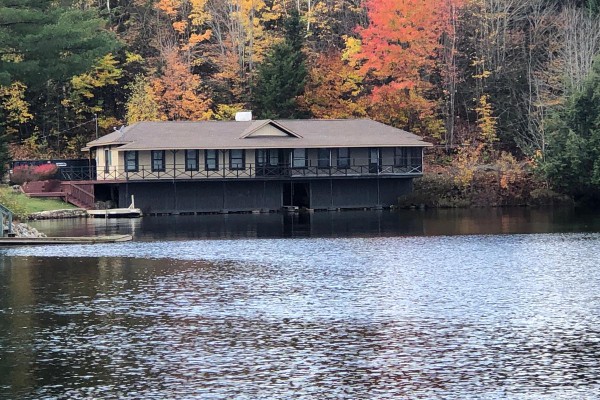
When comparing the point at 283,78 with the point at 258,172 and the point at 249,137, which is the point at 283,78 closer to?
the point at 249,137

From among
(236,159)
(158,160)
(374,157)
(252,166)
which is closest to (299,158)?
(252,166)

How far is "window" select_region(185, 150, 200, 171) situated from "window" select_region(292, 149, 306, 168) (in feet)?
24.5

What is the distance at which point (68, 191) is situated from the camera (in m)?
83.5

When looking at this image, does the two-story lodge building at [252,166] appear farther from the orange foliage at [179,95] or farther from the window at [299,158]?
the orange foliage at [179,95]

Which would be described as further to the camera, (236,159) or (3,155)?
Result: (236,159)

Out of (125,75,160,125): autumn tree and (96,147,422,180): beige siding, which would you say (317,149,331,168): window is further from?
(125,75,160,125): autumn tree

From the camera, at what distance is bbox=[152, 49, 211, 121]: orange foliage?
9700 centimetres

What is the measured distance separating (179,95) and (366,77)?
1674cm

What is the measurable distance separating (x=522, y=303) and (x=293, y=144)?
50.1 meters

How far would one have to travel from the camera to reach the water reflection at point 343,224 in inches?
2456

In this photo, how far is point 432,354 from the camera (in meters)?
27.9

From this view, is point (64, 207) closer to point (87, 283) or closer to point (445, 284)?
point (87, 283)

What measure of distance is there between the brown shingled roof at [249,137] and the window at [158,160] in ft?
2.81

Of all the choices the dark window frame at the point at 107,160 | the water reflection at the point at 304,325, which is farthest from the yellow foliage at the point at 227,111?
the water reflection at the point at 304,325
